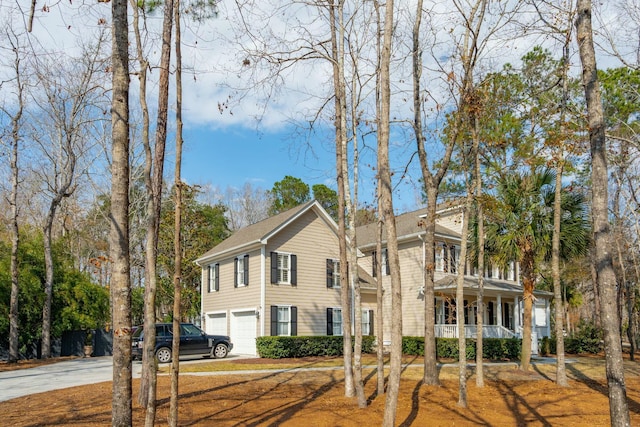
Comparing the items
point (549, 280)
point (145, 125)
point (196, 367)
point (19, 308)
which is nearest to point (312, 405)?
point (145, 125)

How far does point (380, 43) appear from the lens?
12492 mm

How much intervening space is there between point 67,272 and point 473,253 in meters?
19.6

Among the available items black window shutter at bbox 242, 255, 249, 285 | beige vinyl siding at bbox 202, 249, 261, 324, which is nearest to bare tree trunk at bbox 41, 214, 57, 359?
beige vinyl siding at bbox 202, 249, 261, 324

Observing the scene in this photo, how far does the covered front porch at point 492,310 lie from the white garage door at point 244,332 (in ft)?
28.0

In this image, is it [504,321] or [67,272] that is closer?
[67,272]

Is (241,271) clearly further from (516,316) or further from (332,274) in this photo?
(516,316)

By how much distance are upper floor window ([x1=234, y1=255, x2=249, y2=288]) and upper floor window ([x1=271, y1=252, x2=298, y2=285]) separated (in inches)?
58.8

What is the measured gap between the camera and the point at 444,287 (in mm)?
24812

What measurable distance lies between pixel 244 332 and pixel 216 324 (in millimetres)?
3144

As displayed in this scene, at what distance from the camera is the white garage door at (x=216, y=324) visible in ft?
86.9

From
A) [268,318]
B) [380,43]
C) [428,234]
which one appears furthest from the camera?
[268,318]

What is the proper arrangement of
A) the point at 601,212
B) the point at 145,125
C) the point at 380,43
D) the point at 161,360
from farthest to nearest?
the point at 161,360, the point at 380,43, the point at 145,125, the point at 601,212

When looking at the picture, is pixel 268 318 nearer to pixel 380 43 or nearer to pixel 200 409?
pixel 200 409

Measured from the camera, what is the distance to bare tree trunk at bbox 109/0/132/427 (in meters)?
5.65
